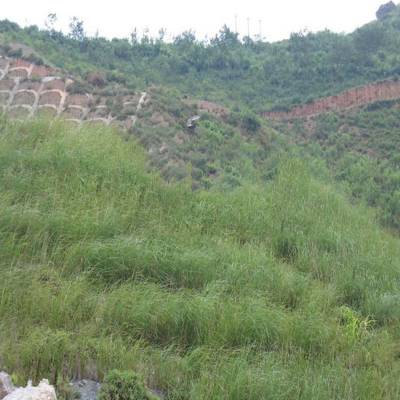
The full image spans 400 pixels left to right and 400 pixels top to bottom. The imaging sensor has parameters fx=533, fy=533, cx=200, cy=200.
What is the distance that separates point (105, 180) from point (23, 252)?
184 centimetres

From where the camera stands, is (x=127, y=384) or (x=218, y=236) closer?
(x=127, y=384)

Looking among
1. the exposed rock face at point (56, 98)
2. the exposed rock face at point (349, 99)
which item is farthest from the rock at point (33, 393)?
the exposed rock face at point (349, 99)

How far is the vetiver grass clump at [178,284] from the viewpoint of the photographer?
3.38 meters

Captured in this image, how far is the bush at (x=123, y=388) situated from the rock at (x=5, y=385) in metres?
0.49

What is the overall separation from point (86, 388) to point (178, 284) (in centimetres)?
158

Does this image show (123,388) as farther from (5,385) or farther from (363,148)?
(363,148)

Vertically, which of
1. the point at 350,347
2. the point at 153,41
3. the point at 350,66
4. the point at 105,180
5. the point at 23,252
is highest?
the point at 153,41

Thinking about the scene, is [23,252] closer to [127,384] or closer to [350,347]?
[127,384]

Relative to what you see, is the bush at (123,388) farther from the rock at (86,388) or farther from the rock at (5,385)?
the rock at (5,385)

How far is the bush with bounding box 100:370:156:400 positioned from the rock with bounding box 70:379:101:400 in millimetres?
111

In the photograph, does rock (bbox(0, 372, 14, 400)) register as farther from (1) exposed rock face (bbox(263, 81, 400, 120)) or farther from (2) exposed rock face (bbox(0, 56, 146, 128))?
(1) exposed rock face (bbox(263, 81, 400, 120))

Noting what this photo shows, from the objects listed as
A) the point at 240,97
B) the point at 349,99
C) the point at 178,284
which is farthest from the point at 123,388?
the point at 240,97

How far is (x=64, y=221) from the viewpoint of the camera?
15.6 feet

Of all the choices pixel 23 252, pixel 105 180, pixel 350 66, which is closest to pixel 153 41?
pixel 350 66
